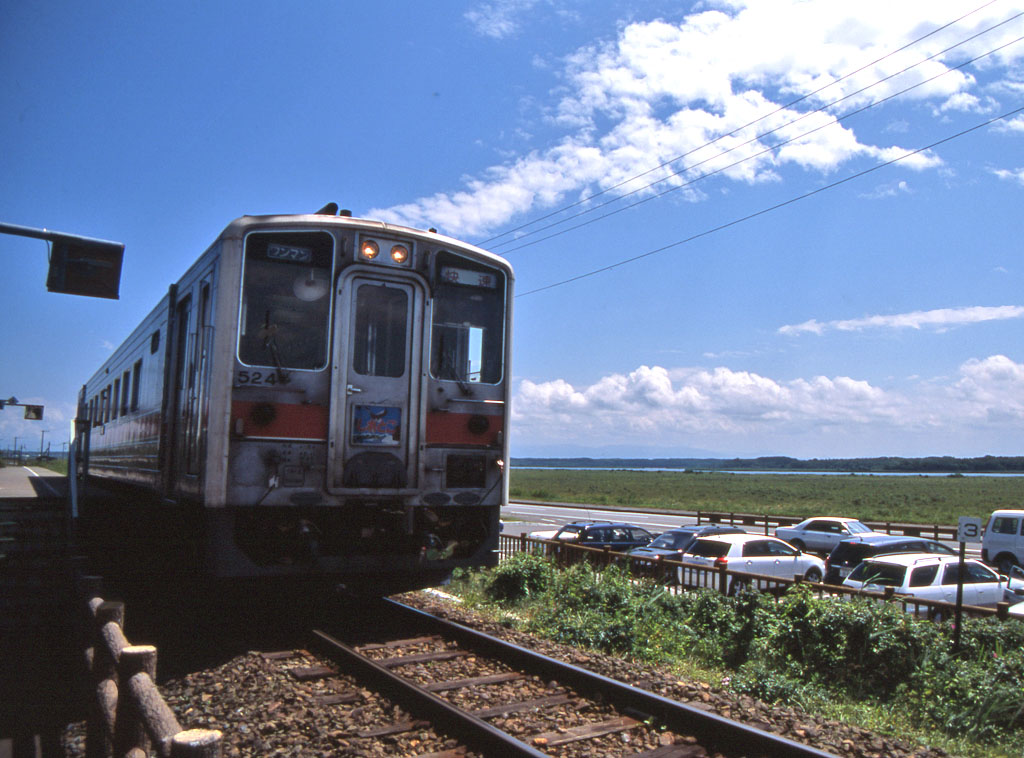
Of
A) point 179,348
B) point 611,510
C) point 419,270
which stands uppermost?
point 419,270

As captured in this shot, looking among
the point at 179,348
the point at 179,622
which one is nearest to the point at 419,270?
the point at 179,348

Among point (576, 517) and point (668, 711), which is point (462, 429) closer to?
point (668, 711)

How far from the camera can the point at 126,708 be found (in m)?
4.17

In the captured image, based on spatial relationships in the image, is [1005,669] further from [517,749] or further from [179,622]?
[179,622]

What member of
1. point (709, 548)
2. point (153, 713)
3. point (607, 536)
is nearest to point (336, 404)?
point (153, 713)

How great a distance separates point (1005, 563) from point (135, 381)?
21.4 metres

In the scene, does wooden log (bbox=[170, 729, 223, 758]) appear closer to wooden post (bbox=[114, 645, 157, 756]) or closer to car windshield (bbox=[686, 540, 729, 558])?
wooden post (bbox=[114, 645, 157, 756])

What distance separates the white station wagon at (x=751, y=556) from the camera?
16.1 m

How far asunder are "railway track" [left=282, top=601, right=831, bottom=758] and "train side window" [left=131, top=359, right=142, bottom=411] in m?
6.07

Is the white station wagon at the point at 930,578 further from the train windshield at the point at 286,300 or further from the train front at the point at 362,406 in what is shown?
the train windshield at the point at 286,300

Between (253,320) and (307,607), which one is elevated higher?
(253,320)

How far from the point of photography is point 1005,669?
23.5ft

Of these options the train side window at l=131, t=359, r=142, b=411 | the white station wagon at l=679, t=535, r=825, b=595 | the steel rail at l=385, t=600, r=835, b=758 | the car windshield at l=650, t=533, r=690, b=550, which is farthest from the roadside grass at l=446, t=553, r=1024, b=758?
the car windshield at l=650, t=533, r=690, b=550

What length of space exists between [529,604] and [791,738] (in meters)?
5.73
